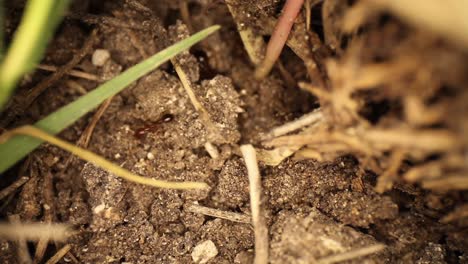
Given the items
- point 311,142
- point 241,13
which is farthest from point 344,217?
point 241,13

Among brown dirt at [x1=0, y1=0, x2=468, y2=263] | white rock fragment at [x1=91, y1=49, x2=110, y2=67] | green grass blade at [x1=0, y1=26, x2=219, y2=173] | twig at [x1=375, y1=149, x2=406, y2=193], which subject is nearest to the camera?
twig at [x1=375, y1=149, x2=406, y2=193]

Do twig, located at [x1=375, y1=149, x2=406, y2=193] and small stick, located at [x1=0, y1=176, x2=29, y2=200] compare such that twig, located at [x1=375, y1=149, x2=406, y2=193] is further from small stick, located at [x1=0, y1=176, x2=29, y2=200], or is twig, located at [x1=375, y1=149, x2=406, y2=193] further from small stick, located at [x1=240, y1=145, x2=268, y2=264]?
small stick, located at [x1=0, y1=176, x2=29, y2=200]

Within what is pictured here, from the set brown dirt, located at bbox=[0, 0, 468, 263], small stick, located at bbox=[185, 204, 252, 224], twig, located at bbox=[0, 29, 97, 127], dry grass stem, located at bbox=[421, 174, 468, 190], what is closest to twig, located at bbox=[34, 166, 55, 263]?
brown dirt, located at bbox=[0, 0, 468, 263]

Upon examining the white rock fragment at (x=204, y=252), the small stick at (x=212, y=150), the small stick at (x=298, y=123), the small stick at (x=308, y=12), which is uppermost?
the small stick at (x=308, y=12)

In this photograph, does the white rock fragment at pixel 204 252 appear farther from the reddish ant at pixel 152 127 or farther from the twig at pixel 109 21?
the twig at pixel 109 21

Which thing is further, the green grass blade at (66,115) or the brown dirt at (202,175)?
the brown dirt at (202,175)

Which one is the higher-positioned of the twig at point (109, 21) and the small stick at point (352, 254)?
the twig at point (109, 21)

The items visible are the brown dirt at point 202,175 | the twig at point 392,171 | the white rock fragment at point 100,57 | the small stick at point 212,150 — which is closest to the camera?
the twig at point 392,171

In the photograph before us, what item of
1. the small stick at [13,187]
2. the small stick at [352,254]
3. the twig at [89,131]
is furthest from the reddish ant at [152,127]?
the small stick at [352,254]
